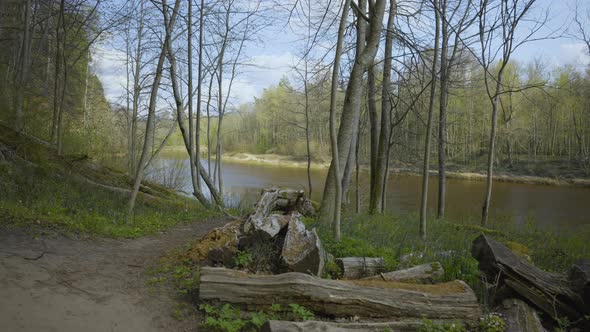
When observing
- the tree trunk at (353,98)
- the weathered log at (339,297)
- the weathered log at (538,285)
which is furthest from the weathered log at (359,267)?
the tree trunk at (353,98)

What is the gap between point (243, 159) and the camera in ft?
172

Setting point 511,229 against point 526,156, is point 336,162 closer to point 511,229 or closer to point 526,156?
point 511,229

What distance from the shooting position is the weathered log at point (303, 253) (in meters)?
4.27

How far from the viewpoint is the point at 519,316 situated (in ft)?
11.9

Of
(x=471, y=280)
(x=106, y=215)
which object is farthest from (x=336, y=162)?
(x=106, y=215)

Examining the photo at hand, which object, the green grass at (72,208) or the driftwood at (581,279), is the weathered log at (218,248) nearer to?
the green grass at (72,208)

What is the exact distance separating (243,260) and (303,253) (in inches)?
30.4

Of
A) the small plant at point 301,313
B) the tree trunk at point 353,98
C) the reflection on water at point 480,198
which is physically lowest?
the reflection on water at point 480,198

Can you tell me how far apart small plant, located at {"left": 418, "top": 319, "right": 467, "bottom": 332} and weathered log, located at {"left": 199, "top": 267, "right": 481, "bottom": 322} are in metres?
0.14

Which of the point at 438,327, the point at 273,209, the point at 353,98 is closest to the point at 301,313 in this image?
the point at 438,327

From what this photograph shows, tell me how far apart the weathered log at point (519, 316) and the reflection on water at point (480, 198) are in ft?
35.9

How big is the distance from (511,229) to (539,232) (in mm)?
753

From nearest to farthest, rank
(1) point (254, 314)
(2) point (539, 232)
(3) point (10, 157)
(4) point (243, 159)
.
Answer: (1) point (254, 314) → (3) point (10, 157) → (2) point (539, 232) → (4) point (243, 159)

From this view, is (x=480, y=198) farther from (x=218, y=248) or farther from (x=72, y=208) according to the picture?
(x=72, y=208)
